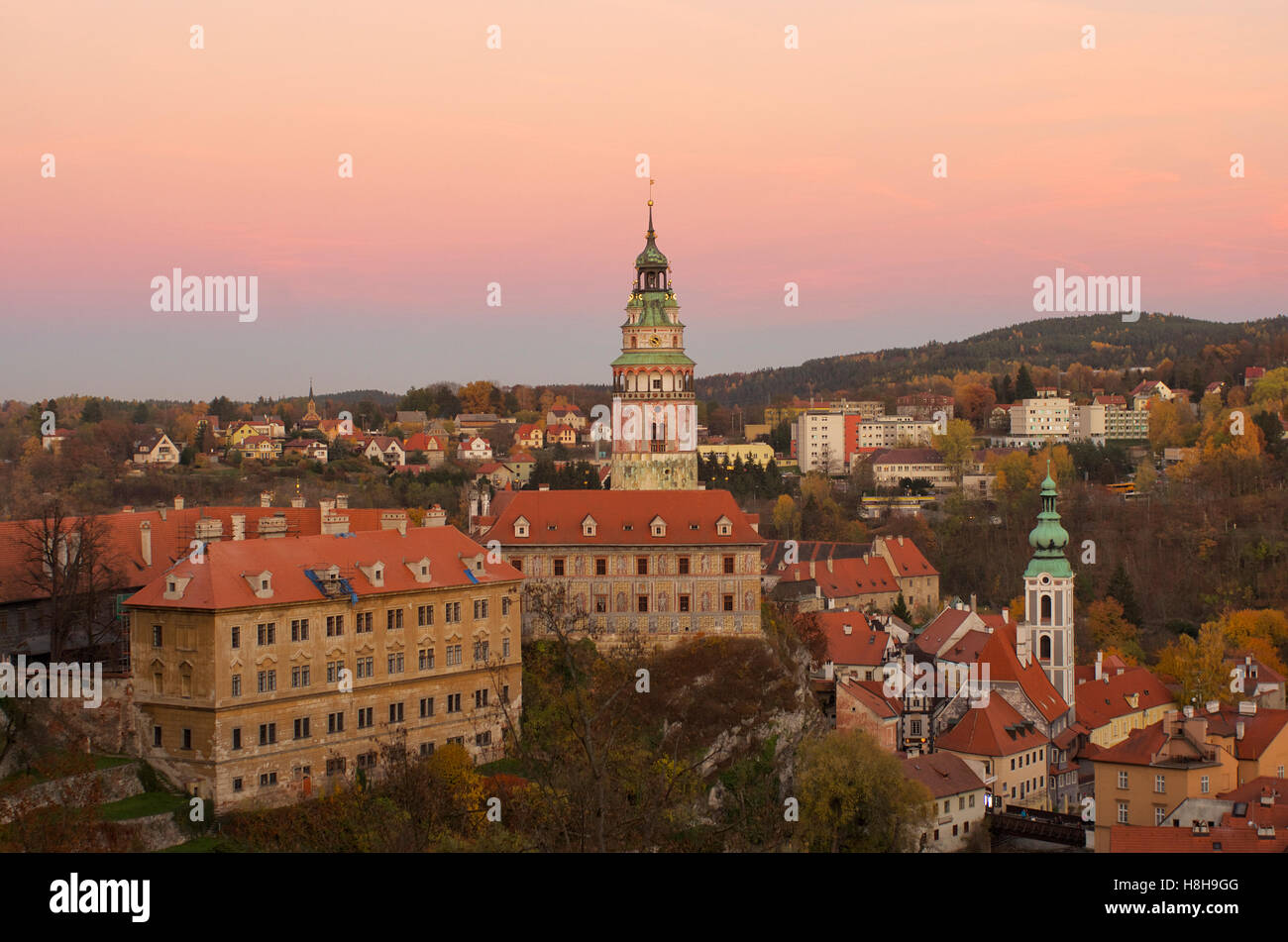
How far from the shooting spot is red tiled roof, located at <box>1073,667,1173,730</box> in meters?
74.8

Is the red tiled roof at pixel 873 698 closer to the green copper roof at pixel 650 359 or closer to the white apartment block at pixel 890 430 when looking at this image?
the green copper roof at pixel 650 359

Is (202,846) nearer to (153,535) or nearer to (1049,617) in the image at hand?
(153,535)

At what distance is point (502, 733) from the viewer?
158ft

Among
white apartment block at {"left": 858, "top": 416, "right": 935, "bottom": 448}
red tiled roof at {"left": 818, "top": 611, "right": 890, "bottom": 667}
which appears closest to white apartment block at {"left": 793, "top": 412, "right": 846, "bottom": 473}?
white apartment block at {"left": 858, "top": 416, "right": 935, "bottom": 448}

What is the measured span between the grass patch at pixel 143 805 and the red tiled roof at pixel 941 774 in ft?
90.1

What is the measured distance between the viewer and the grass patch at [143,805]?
122 feet

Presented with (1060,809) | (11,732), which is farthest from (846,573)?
(11,732)

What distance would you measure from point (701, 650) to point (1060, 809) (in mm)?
23376

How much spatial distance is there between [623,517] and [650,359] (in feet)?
65.5

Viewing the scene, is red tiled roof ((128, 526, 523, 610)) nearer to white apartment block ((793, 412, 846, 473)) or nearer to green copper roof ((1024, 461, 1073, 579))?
green copper roof ((1024, 461, 1073, 579))

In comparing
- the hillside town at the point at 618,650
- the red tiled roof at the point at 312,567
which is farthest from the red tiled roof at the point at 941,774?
the red tiled roof at the point at 312,567

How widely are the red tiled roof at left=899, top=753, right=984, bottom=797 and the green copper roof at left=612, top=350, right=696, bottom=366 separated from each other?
917 inches

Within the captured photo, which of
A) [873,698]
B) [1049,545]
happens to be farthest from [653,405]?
[1049,545]
